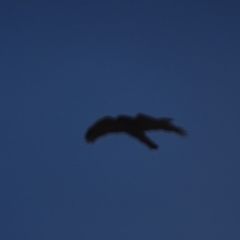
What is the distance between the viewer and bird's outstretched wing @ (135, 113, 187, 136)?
487 inches

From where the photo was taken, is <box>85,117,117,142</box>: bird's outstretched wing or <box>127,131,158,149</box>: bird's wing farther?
<box>85,117,117,142</box>: bird's outstretched wing

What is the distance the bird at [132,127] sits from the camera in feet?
40.9

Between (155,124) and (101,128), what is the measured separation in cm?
163

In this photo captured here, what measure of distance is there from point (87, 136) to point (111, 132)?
650 millimetres

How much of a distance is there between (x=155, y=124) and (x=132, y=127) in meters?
0.66

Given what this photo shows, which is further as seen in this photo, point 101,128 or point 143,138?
point 101,128

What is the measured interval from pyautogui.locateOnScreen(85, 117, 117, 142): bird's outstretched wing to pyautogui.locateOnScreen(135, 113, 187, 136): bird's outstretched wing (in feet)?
2.73

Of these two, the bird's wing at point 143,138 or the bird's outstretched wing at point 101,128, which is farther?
the bird's outstretched wing at point 101,128

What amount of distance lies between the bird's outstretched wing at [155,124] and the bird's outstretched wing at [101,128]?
83 cm

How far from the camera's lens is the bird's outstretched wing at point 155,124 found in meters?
12.4

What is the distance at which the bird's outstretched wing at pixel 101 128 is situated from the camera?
13.3 m

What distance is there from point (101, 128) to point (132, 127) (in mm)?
974

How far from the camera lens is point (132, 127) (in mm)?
13016

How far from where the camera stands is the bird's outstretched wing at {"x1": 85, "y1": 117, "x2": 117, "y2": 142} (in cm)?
1334
